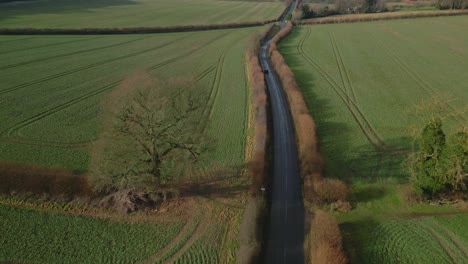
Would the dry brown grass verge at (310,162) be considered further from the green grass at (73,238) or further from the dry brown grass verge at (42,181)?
the dry brown grass verge at (42,181)

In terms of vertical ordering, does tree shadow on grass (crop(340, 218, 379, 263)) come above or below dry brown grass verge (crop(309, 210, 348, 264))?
below

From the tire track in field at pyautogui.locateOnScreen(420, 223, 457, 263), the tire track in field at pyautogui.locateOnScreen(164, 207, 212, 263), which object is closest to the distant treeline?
the tire track in field at pyautogui.locateOnScreen(164, 207, 212, 263)

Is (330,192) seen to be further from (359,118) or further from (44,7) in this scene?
(44,7)

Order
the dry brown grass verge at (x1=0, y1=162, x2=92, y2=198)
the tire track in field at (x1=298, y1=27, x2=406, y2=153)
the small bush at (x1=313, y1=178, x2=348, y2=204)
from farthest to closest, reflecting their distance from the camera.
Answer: the tire track in field at (x1=298, y1=27, x2=406, y2=153), the dry brown grass verge at (x1=0, y1=162, x2=92, y2=198), the small bush at (x1=313, y1=178, x2=348, y2=204)

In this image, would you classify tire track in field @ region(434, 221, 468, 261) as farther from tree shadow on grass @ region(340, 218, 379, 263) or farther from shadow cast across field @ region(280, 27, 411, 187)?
shadow cast across field @ region(280, 27, 411, 187)

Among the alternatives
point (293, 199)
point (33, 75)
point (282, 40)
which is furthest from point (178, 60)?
point (293, 199)

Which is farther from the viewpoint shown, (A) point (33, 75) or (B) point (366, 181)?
(A) point (33, 75)

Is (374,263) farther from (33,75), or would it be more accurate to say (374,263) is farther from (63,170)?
(33,75)
